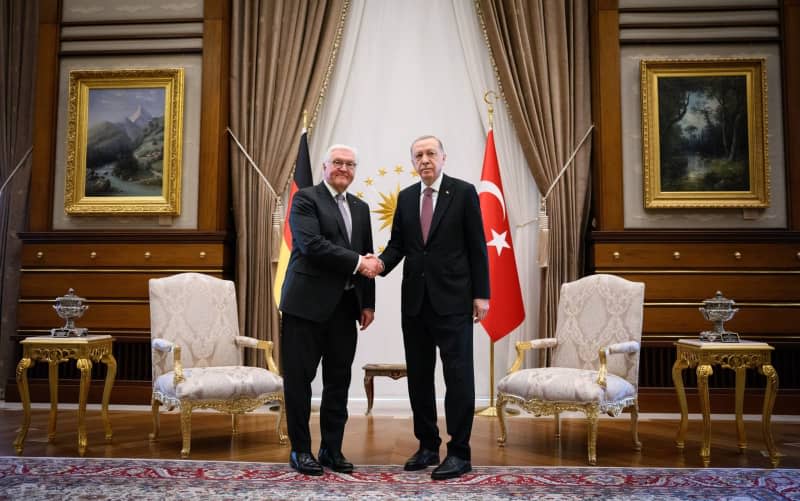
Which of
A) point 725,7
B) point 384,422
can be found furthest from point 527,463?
point 725,7

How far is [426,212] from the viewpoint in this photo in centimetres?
317

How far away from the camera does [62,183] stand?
5.49 m

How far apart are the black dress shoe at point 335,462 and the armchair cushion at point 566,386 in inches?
41.4

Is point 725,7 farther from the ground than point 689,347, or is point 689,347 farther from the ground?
point 725,7

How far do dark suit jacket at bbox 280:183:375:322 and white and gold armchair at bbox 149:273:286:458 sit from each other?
30.9 inches

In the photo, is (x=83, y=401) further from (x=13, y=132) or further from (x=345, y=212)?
(x=13, y=132)

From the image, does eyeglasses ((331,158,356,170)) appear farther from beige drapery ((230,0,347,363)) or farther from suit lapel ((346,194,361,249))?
beige drapery ((230,0,347,363))

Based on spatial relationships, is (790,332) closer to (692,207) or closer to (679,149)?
(692,207)

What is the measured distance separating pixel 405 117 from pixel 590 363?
9.25ft

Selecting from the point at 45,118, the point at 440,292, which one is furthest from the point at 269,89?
the point at 440,292

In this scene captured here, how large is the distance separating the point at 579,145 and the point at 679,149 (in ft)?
2.52

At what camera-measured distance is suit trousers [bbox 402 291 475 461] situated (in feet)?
9.78

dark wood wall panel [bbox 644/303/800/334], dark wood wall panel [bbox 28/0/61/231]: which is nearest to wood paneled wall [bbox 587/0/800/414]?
dark wood wall panel [bbox 644/303/800/334]

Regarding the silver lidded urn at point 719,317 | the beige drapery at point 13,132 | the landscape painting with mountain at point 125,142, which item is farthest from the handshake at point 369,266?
the beige drapery at point 13,132
